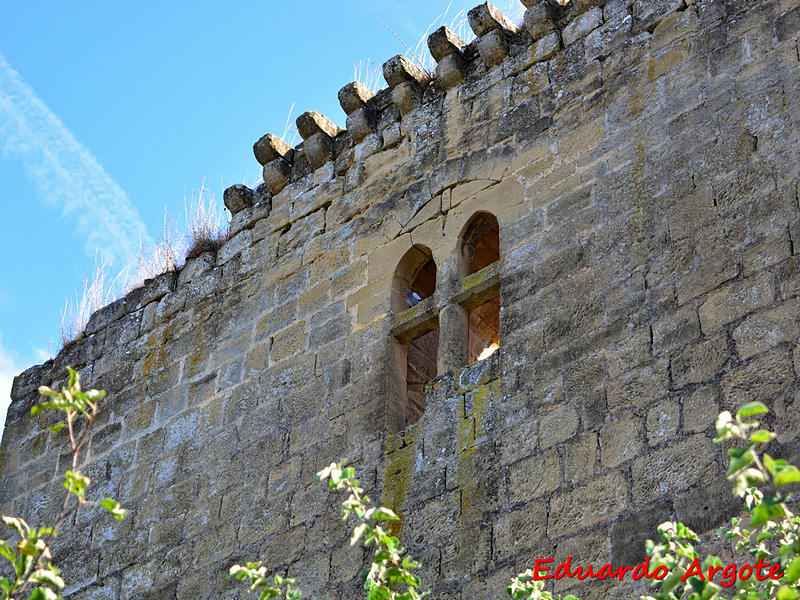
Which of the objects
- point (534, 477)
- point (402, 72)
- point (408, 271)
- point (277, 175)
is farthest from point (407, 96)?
point (534, 477)

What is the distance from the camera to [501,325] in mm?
5297

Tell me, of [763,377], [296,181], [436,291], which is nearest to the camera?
[763,377]

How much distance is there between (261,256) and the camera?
6.89 m

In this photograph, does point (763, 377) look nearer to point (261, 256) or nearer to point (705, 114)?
point (705, 114)

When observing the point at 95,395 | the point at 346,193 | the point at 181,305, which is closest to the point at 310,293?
the point at 346,193

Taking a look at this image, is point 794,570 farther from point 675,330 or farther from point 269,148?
point 269,148

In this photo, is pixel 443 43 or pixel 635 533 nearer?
pixel 635 533

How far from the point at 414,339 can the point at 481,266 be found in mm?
479

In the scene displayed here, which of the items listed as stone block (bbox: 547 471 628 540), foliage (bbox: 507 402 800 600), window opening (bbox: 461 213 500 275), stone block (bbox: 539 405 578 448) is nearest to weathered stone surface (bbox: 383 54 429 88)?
window opening (bbox: 461 213 500 275)

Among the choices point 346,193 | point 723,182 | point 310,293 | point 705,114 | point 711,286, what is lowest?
point 711,286

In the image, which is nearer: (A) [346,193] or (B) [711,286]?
(B) [711,286]

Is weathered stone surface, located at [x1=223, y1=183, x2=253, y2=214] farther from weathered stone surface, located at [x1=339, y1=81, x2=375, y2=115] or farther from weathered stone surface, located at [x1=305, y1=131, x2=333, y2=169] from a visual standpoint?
weathered stone surface, located at [x1=339, y1=81, x2=375, y2=115]

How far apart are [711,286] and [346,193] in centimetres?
246

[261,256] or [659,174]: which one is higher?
[261,256]
